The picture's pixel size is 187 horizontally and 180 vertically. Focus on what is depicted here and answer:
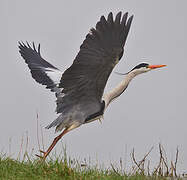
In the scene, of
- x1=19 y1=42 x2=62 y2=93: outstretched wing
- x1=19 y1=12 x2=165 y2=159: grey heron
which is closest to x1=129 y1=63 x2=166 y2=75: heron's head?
x1=19 y1=12 x2=165 y2=159: grey heron

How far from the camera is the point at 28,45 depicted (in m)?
8.60

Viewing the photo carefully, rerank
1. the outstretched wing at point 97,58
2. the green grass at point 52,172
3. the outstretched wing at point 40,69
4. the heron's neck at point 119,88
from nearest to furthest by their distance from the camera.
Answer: the green grass at point 52,172 < the outstretched wing at point 97,58 < the heron's neck at point 119,88 < the outstretched wing at point 40,69

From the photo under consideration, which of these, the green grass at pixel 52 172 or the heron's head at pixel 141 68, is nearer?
the green grass at pixel 52 172

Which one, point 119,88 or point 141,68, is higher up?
point 141,68

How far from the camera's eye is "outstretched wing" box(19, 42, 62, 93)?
24.3 ft

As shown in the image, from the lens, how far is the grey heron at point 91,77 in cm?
507

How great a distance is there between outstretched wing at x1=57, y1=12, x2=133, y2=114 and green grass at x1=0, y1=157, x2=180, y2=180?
128 cm

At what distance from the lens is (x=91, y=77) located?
567cm

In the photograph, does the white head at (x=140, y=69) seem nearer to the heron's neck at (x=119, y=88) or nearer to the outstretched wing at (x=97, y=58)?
the heron's neck at (x=119, y=88)

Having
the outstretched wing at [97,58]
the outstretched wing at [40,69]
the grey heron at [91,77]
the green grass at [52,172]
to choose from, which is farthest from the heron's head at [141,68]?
the green grass at [52,172]

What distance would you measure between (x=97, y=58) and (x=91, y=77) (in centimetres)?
46

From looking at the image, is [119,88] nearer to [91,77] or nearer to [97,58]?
[91,77]

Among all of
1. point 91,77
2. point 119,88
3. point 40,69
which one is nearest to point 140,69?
point 119,88

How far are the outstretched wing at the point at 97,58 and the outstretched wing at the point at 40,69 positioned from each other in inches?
49.6
